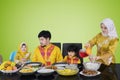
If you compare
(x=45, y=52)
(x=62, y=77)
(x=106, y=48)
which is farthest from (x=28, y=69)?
(x=106, y=48)

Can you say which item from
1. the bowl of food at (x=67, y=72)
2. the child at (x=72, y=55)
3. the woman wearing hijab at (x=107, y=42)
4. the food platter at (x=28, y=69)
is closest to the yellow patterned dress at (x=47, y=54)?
the child at (x=72, y=55)

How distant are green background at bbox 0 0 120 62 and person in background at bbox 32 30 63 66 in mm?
1428

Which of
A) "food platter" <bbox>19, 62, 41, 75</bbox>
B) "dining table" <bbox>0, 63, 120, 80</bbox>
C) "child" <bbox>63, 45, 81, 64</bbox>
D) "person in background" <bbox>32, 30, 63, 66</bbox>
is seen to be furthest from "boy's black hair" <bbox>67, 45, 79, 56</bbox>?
"dining table" <bbox>0, 63, 120, 80</bbox>

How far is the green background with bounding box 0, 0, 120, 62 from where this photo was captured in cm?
513

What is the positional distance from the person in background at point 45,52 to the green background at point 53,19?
1.43m

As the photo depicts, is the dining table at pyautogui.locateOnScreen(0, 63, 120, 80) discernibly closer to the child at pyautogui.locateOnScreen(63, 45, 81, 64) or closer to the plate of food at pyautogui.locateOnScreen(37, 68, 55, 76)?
the plate of food at pyautogui.locateOnScreen(37, 68, 55, 76)

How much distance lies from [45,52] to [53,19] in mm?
1570

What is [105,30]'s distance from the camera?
11.8ft

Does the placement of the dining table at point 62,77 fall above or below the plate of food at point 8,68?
below

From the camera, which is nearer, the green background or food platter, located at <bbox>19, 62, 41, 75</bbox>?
food platter, located at <bbox>19, 62, 41, 75</bbox>

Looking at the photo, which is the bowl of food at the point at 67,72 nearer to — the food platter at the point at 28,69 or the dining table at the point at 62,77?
the dining table at the point at 62,77

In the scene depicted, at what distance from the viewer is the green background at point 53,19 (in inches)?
202

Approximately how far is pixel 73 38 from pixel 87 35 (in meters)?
0.27

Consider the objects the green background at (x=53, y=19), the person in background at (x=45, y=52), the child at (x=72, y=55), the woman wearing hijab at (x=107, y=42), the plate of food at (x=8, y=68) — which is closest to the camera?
the plate of food at (x=8, y=68)
